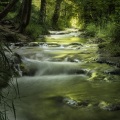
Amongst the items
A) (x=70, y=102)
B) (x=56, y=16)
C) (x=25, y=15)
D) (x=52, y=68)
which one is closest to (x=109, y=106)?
(x=70, y=102)

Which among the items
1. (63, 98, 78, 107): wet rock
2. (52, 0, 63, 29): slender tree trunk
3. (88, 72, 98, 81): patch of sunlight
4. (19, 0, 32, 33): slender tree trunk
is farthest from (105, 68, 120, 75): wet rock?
(52, 0, 63, 29): slender tree trunk

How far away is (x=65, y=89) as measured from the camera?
7.32m

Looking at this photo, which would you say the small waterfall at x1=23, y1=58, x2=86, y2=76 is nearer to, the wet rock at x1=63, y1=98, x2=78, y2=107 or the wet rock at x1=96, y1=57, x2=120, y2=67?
the wet rock at x1=96, y1=57, x2=120, y2=67

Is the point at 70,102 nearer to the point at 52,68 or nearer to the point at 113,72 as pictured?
the point at 113,72

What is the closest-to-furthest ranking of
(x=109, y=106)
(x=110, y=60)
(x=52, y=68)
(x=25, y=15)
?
(x=109, y=106) → (x=52, y=68) → (x=110, y=60) → (x=25, y=15)

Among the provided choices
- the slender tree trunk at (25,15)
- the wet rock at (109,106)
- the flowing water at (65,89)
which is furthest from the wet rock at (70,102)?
the slender tree trunk at (25,15)

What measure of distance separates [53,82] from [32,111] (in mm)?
2699

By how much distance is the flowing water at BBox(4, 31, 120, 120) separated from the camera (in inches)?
216

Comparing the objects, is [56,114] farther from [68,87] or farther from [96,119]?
[68,87]

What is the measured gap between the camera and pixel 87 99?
6262 millimetres

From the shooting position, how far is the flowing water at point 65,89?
18.0 feet

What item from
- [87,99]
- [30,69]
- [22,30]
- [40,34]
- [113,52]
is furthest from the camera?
[40,34]

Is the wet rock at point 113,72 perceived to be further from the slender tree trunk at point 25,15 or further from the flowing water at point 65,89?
the slender tree trunk at point 25,15

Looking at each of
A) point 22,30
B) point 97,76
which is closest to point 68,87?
point 97,76
